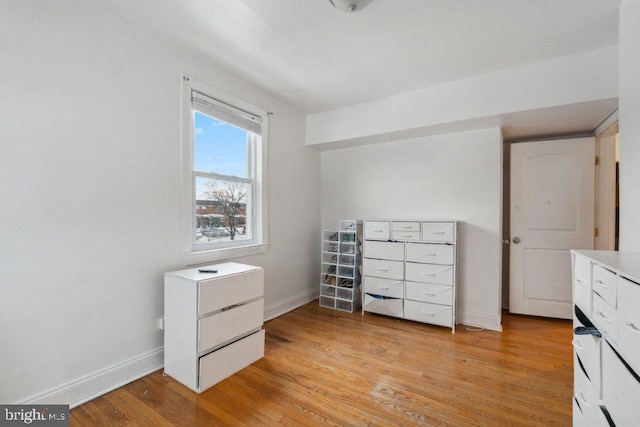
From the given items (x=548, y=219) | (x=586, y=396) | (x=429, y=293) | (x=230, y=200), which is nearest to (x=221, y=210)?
(x=230, y=200)

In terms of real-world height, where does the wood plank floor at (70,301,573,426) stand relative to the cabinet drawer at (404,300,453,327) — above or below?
below

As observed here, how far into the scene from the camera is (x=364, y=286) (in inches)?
130

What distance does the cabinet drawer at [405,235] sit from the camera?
3.01 meters

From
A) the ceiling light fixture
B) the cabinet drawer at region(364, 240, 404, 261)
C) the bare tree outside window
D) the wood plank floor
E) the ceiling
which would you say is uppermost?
the ceiling

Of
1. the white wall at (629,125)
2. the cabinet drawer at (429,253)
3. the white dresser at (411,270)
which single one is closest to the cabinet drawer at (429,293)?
the white dresser at (411,270)

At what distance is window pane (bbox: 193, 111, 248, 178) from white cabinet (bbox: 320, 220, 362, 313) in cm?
141

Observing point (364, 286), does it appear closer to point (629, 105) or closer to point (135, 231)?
point (135, 231)

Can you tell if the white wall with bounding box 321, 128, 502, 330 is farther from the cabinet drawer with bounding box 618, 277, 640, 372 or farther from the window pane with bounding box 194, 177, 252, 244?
the cabinet drawer with bounding box 618, 277, 640, 372

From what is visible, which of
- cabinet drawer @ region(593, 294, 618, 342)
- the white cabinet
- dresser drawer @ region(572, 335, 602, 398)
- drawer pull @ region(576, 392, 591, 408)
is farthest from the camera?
the white cabinet

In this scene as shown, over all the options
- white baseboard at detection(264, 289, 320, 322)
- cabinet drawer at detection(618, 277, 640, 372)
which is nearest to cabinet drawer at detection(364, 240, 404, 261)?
white baseboard at detection(264, 289, 320, 322)

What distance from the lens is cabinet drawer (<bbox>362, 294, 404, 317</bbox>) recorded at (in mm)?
3090

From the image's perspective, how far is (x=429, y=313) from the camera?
2926 millimetres

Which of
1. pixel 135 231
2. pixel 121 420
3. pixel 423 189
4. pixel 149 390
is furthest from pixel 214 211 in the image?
pixel 423 189

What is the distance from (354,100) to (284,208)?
1526 mm
